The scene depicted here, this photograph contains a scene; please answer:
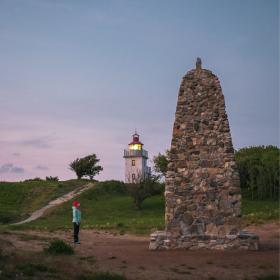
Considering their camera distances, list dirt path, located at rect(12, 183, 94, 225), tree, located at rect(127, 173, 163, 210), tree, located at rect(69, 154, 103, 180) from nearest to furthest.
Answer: dirt path, located at rect(12, 183, 94, 225)
tree, located at rect(127, 173, 163, 210)
tree, located at rect(69, 154, 103, 180)

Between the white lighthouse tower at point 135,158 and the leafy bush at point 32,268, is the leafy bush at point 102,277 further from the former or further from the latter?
the white lighthouse tower at point 135,158

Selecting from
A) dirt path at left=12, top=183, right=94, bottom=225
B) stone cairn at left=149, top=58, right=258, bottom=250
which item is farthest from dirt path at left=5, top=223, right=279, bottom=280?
dirt path at left=12, top=183, right=94, bottom=225

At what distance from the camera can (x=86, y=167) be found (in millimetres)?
56688

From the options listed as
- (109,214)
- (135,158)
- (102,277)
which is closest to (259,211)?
(109,214)

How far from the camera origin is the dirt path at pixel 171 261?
10.8 meters

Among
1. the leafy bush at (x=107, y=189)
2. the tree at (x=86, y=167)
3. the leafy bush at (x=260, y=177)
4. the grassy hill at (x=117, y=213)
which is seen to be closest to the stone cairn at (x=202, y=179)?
the grassy hill at (x=117, y=213)

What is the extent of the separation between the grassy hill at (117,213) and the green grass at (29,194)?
12.0 ft

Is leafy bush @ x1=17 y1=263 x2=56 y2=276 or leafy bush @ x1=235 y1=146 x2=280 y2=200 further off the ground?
leafy bush @ x1=235 y1=146 x2=280 y2=200

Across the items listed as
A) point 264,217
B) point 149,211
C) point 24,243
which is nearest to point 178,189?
point 24,243

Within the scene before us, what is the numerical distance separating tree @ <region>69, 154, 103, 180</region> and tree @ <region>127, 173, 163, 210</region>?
18947mm

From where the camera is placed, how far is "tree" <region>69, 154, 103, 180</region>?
5662cm

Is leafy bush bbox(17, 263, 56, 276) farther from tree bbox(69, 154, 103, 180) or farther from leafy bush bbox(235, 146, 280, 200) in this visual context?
tree bbox(69, 154, 103, 180)

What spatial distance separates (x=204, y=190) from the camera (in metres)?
15.8

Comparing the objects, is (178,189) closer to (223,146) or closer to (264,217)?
(223,146)
